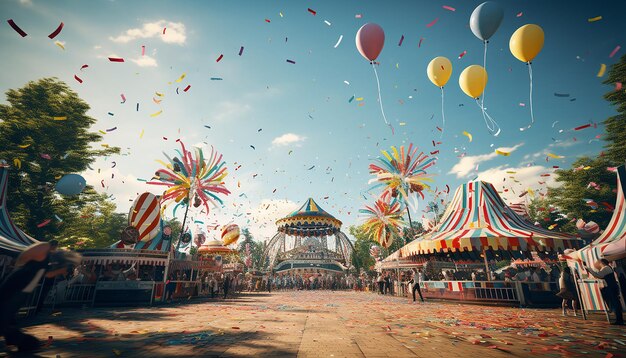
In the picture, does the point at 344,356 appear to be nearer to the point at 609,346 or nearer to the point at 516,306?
the point at 609,346

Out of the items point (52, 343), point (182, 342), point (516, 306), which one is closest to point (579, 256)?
point (516, 306)

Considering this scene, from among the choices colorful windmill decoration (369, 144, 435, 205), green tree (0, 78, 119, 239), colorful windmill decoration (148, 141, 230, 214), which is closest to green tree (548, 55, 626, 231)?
colorful windmill decoration (369, 144, 435, 205)

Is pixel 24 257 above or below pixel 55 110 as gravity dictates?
below

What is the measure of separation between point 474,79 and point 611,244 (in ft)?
21.1

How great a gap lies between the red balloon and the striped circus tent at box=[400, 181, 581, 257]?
9.77 meters

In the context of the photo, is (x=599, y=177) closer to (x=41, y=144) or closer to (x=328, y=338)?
(x=328, y=338)

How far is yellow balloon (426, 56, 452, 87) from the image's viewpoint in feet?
32.0

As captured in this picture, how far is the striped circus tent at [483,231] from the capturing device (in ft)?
40.6

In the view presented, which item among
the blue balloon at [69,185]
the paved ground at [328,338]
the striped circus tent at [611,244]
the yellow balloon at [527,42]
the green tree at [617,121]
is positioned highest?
the green tree at [617,121]

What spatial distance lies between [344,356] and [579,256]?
9511mm

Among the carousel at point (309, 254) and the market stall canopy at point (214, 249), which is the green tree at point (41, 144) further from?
the carousel at point (309, 254)

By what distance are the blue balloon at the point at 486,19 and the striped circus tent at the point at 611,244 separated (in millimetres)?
7086

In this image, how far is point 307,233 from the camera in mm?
39312

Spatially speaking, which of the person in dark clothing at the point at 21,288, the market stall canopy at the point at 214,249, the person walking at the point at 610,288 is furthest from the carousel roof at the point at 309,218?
the person in dark clothing at the point at 21,288
